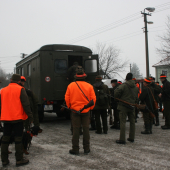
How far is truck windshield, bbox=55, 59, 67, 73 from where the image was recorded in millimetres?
9617

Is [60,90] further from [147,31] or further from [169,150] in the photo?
[147,31]

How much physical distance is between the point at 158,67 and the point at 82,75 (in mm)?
42282

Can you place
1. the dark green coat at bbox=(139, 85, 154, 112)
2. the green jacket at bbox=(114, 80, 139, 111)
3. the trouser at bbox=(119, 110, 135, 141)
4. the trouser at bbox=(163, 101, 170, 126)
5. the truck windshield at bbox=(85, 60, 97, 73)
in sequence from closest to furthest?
the trouser at bbox=(119, 110, 135, 141), the green jacket at bbox=(114, 80, 139, 111), the dark green coat at bbox=(139, 85, 154, 112), the trouser at bbox=(163, 101, 170, 126), the truck windshield at bbox=(85, 60, 97, 73)

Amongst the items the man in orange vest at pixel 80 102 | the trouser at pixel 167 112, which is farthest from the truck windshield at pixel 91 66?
the man in orange vest at pixel 80 102

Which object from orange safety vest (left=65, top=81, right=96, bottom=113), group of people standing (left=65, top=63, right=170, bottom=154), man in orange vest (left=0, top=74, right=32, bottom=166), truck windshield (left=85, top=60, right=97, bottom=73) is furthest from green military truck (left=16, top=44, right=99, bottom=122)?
man in orange vest (left=0, top=74, right=32, bottom=166)

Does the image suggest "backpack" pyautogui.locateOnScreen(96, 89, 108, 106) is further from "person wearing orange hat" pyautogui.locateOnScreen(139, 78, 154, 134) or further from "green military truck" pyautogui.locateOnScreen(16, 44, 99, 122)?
"green military truck" pyautogui.locateOnScreen(16, 44, 99, 122)

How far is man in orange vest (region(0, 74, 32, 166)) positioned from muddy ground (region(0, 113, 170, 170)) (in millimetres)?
248

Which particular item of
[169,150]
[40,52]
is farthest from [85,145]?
[40,52]

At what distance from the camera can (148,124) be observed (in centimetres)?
756

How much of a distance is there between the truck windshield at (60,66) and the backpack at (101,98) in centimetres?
261

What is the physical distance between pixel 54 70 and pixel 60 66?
315 mm

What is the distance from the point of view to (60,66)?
31.8 feet

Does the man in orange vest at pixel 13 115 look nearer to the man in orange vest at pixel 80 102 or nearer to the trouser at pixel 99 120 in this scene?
the man in orange vest at pixel 80 102

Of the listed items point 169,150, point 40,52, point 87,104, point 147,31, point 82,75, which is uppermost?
point 147,31
